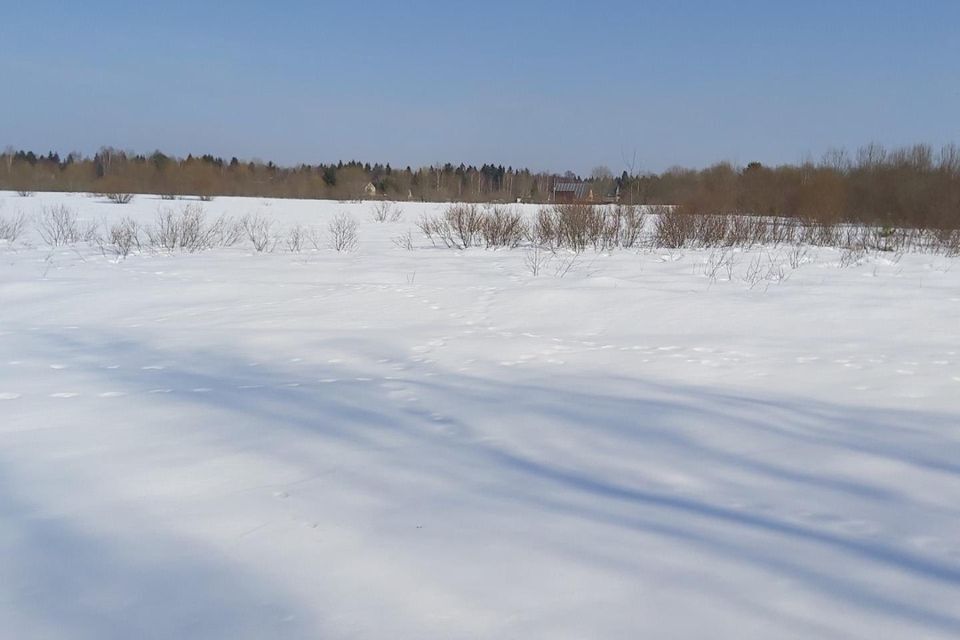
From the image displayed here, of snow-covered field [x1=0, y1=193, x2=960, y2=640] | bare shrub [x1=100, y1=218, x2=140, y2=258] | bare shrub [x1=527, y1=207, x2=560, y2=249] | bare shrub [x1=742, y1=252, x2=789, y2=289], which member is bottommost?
snow-covered field [x1=0, y1=193, x2=960, y2=640]

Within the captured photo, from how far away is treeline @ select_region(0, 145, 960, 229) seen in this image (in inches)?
812

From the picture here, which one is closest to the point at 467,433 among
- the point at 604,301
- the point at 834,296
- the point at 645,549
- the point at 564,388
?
the point at 564,388

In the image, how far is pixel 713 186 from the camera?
24844 mm

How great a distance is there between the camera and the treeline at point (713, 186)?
67.7ft

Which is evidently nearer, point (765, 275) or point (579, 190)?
point (765, 275)

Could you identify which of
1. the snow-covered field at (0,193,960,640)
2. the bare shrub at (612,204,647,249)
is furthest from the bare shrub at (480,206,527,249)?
the snow-covered field at (0,193,960,640)

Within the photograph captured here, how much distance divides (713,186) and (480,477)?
23763 mm

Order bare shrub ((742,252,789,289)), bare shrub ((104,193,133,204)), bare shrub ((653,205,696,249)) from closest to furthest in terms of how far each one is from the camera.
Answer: bare shrub ((742,252,789,289))
bare shrub ((653,205,696,249))
bare shrub ((104,193,133,204))

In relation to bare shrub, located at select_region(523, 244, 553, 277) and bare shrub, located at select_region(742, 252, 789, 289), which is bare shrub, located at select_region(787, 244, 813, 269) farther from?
bare shrub, located at select_region(523, 244, 553, 277)

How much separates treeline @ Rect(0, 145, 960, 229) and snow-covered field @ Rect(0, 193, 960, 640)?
9875mm

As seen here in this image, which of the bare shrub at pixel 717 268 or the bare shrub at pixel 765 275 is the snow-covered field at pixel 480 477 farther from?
the bare shrub at pixel 717 268

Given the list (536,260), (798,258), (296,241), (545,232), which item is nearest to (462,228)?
(545,232)

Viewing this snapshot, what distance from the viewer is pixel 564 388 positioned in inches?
192

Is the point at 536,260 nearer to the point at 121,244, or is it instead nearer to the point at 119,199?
the point at 121,244
